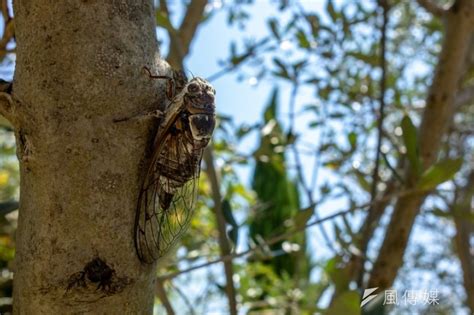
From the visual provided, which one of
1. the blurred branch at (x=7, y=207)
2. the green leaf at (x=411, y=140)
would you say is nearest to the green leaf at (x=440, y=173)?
the green leaf at (x=411, y=140)

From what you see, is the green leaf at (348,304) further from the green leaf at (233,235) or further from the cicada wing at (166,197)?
the green leaf at (233,235)

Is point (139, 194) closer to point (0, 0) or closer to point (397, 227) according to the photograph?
point (0, 0)

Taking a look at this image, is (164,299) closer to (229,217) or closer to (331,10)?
(229,217)

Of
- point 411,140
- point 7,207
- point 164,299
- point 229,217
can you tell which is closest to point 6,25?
point 7,207

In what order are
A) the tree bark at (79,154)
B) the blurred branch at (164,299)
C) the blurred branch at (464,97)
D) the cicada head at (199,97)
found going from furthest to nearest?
the blurred branch at (464,97)
the blurred branch at (164,299)
the cicada head at (199,97)
the tree bark at (79,154)

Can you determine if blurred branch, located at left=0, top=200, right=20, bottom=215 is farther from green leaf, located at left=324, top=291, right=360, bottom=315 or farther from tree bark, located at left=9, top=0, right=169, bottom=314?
green leaf, located at left=324, top=291, right=360, bottom=315

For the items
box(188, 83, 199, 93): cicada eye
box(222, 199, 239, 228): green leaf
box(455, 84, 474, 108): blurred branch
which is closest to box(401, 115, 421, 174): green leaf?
box(222, 199, 239, 228): green leaf

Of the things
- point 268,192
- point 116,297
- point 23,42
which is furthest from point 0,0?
point 268,192
